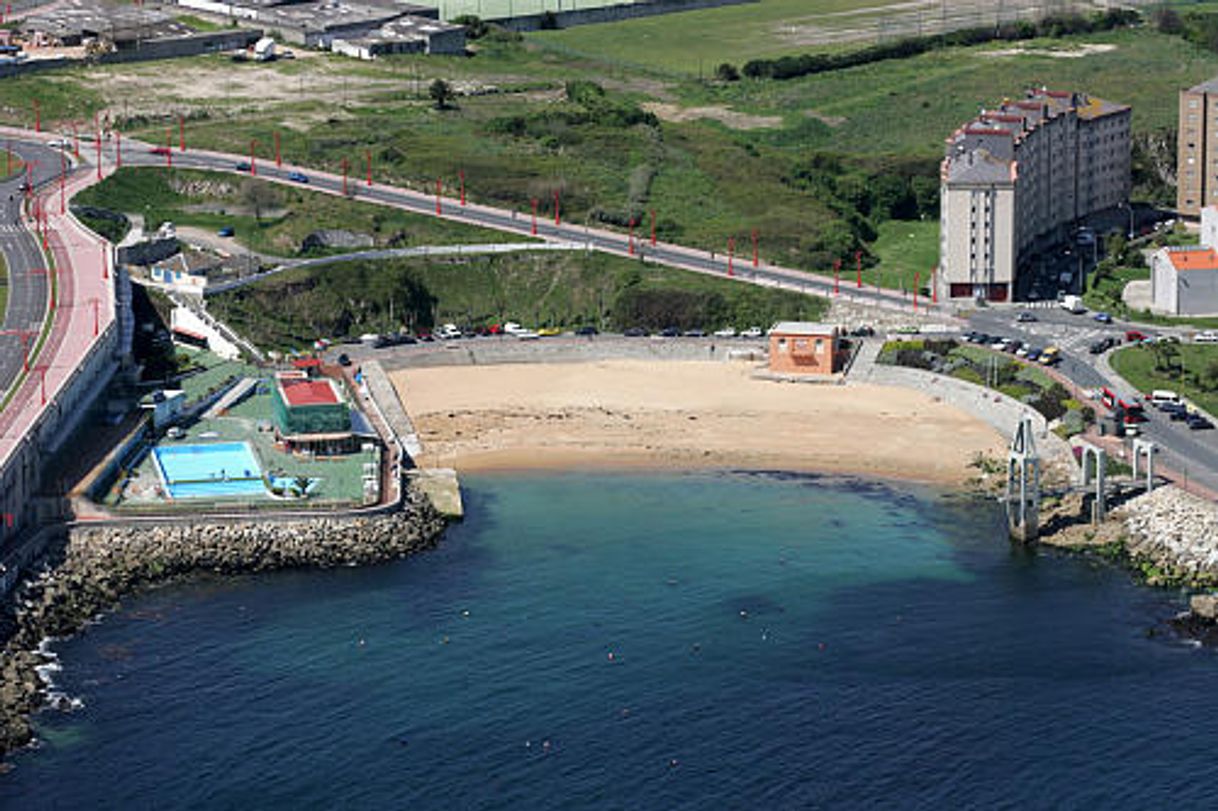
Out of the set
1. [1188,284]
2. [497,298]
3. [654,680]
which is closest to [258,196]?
[497,298]

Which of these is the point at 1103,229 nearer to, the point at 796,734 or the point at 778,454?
the point at 778,454

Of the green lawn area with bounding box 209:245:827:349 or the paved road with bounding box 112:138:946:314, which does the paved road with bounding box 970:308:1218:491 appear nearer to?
the paved road with bounding box 112:138:946:314

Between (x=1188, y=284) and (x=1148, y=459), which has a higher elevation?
(x=1188, y=284)

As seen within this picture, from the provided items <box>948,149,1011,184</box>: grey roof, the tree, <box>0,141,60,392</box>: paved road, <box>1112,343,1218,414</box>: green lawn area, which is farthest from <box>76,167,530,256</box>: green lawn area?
<box>1112,343,1218,414</box>: green lawn area

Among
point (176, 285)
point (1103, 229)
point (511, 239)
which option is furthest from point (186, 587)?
point (1103, 229)

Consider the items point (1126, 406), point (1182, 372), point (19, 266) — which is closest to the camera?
point (1126, 406)

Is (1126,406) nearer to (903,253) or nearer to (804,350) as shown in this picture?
(804,350)
